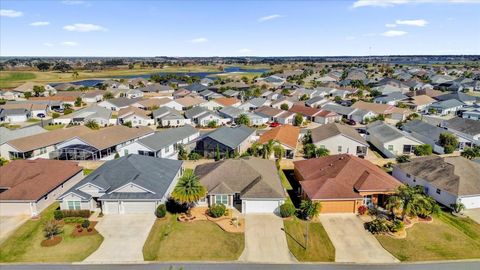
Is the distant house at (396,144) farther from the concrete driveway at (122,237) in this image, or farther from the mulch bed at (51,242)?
the mulch bed at (51,242)

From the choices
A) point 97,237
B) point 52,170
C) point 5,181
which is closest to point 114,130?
point 52,170

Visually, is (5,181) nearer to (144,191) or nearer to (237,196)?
(144,191)

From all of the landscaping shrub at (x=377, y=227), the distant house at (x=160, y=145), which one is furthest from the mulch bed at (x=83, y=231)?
the landscaping shrub at (x=377, y=227)

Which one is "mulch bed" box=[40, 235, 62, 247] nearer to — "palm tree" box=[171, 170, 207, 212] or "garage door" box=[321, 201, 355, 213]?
"palm tree" box=[171, 170, 207, 212]

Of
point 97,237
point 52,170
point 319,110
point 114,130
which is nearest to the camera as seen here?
point 97,237

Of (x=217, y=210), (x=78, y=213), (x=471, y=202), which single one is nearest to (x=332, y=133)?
(x=471, y=202)

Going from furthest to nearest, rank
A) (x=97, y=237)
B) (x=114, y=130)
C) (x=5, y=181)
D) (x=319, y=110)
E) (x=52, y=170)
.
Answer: (x=319, y=110) → (x=114, y=130) → (x=52, y=170) → (x=5, y=181) → (x=97, y=237)

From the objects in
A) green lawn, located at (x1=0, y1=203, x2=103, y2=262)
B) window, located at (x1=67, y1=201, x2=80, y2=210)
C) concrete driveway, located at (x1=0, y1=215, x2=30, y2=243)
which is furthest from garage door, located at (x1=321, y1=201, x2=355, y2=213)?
concrete driveway, located at (x1=0, y1=215, x2=30, y2=243)
